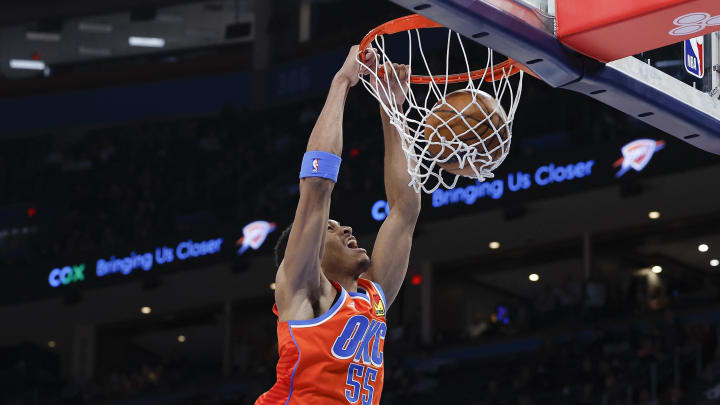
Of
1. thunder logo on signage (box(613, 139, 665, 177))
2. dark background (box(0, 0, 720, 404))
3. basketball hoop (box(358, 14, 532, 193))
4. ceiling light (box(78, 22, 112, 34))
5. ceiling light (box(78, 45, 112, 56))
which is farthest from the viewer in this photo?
ceiling light (box(78, 45, 112, 56))

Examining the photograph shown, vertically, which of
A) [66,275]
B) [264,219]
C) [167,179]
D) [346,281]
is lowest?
[66,275]

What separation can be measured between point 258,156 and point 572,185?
6904 millimetres

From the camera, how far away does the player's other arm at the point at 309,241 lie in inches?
175

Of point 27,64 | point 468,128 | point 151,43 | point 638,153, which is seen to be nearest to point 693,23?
point 468,128

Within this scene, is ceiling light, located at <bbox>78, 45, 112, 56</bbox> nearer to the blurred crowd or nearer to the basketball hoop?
the blurred crowd

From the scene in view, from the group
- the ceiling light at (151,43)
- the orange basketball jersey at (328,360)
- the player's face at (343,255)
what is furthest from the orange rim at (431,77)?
the ceiling light at (151,43)

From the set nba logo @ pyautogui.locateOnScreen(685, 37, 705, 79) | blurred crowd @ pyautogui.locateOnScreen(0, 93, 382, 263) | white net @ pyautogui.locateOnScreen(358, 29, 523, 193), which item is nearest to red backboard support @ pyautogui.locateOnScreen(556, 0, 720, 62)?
nba logo @ pyautogui.locateOnScreen(685, 37, 705, 79)

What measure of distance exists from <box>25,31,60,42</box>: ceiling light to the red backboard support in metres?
25.3

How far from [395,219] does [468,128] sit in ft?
1.89

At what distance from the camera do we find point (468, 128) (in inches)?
194

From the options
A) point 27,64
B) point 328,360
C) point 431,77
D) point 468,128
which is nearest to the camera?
point 328,360

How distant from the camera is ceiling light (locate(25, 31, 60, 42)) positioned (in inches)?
1104

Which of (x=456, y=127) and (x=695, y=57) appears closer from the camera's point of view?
(x=695, y=57)

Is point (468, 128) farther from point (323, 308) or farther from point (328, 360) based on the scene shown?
point (328, 360)
